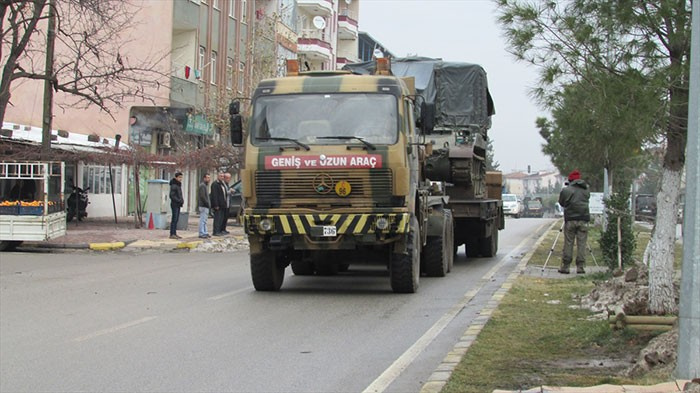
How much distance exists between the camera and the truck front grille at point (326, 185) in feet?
40.9

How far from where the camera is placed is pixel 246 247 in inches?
941

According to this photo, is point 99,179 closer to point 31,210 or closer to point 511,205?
point 31,210

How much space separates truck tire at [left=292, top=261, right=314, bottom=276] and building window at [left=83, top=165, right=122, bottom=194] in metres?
20.6

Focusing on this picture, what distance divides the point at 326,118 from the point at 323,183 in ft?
3.11

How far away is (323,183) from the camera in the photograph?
1252 centimetres

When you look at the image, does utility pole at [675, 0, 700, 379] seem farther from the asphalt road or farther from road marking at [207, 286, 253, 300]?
road marking at [207, 286, 253, 300]

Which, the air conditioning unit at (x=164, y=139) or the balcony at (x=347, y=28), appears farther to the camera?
the balcony at (x=347, y=28)

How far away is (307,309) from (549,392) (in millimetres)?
6182

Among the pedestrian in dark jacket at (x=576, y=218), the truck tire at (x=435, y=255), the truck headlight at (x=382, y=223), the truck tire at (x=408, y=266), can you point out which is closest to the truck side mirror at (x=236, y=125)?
the truck headlight at (x=382, y=223)

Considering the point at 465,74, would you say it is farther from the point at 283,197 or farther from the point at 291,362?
the point at 291,362

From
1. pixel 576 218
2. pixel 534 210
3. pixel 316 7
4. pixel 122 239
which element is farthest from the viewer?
pixel 534 210

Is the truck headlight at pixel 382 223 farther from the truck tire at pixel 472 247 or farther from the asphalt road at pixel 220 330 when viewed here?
the truck tire at pixel 472 247

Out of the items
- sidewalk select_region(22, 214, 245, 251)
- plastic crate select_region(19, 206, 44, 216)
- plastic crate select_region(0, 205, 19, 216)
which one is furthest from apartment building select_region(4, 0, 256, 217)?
plastic crate select_region(0, 205, 19, 216)

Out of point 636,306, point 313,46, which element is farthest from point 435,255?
point 313,46
